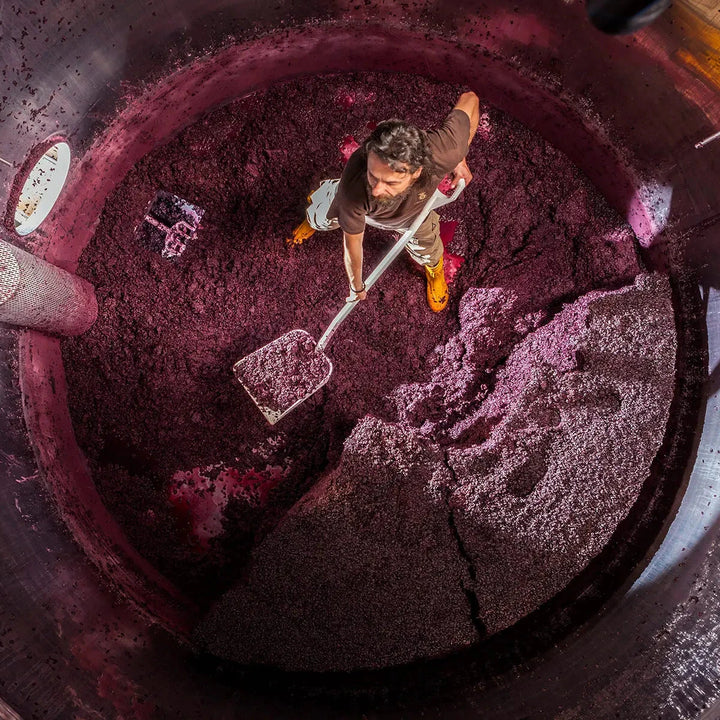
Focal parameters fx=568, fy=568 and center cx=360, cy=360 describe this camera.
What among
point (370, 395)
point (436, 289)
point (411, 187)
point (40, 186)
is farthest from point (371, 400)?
point (40, 186)

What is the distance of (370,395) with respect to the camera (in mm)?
2342

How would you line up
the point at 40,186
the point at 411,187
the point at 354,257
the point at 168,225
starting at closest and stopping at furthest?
1. the point at 411,187
2. the point at 354,257
3. the point at 40,186
4. the point at 168,225

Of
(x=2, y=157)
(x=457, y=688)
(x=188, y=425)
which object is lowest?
(x=457, y=688)

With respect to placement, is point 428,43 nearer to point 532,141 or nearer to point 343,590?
point 532,141

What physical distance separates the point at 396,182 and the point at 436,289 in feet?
2.84

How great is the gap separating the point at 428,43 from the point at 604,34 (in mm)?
707

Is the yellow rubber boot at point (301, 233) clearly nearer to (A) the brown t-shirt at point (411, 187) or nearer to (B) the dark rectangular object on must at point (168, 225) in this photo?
(B) the dark rectangular object on must at point (168, 225)

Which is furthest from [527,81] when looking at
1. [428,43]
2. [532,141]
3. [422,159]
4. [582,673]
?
[582,673]

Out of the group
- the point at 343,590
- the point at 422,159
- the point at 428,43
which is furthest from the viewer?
the point at 428,43

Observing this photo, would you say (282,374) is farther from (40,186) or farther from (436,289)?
(40,186)

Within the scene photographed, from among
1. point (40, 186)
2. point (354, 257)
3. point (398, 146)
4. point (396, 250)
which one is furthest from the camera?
point (40, 186)

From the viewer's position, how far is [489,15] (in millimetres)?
2346

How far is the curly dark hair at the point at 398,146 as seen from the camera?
1504 mm

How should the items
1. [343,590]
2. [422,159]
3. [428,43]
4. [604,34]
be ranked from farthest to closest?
[428,43]
[604,34]
[343,590]
[422,159]
